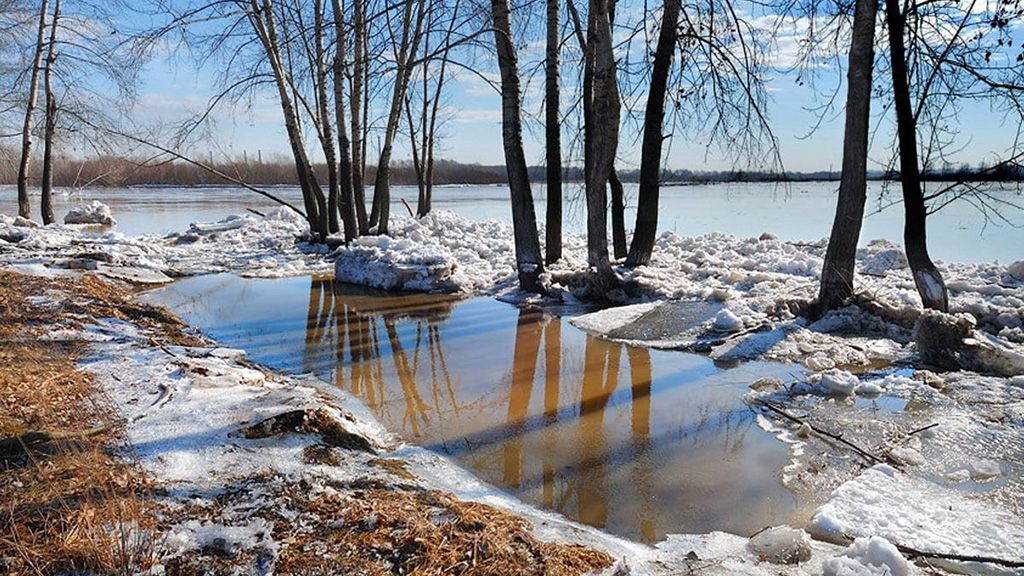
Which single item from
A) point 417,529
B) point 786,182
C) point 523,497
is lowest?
point 523,497

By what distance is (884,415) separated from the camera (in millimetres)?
4621

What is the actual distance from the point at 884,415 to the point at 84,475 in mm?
5015

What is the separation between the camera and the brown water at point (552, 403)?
139 inches

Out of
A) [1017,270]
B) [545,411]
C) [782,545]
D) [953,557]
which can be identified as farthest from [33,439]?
[1017,270]

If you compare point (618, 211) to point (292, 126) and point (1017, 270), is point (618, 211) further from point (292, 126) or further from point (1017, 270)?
point (292, 126)

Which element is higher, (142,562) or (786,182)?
(786,182)

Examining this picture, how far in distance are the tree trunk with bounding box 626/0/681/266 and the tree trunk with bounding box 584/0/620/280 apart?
887 mm

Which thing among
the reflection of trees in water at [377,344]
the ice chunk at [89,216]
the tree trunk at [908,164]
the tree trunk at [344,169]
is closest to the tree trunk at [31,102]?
the ice chunk at [89,216]

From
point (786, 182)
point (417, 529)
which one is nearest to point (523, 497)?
point (417, 529)

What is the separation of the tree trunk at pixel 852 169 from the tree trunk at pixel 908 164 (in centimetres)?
38

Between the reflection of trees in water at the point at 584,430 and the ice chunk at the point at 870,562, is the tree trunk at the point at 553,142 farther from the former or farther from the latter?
the ice chunk at the point at 870,562

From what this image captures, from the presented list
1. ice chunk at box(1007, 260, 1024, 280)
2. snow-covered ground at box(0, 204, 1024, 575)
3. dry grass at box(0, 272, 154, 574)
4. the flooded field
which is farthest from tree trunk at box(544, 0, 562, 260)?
dry grass at box(0, 272, 154, 574)

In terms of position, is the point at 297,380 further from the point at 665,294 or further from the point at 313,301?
the point at 665,294

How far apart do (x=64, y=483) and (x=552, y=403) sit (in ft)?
10.8
